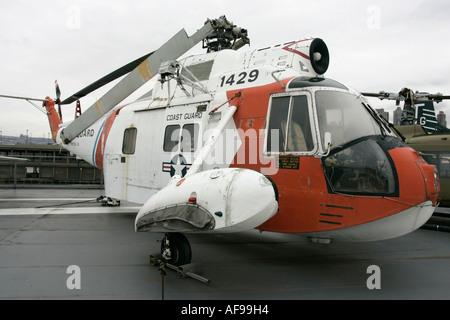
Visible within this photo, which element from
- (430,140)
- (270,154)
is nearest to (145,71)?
(270,154)

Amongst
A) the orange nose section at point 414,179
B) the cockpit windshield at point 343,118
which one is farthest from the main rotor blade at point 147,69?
the orange nose section at point 414,179

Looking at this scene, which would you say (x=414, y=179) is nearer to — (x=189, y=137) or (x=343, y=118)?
(x=343, y=118)

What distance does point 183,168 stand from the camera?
22.5 feet

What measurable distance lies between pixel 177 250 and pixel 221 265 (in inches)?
32.8

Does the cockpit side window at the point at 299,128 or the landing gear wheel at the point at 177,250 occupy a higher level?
the cockpit side window at the point at 299,128

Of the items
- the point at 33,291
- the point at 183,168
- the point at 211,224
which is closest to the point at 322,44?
the point at 183,168

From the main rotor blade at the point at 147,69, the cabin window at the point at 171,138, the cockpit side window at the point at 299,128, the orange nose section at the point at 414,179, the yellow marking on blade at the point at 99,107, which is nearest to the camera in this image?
the orange nose section at the point at 414,179

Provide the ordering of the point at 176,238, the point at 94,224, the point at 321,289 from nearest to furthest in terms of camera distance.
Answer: the point at 321,289 < the point at 176,238 < the point at 94,224

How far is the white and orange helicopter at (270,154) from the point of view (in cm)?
442

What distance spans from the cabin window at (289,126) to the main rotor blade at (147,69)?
78.1 inches

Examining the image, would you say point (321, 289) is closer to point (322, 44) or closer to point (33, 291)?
point (33, 291)

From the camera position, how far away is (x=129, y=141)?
8492 mm

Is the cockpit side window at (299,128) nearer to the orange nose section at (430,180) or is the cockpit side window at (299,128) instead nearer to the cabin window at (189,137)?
the orange nose section at (430,180)
